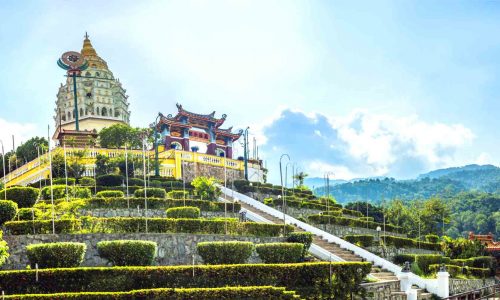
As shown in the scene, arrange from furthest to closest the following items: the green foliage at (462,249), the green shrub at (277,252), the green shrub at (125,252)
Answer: the green foliage at (462,249)
the green shrub at (277,252)
the green shrub at (125,252)

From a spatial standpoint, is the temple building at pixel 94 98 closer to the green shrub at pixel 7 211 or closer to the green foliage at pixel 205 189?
the green foliage at pixel 205 189

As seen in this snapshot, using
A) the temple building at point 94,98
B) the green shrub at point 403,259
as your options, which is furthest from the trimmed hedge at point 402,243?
the temple building at point 94,98

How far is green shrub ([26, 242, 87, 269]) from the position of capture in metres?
23.4

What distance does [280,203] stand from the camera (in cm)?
4325

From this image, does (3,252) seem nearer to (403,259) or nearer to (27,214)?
(27,214)

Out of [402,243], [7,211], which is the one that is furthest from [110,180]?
[402,243]

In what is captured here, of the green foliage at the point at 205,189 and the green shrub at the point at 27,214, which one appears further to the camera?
the green foliage at the point at 205,189

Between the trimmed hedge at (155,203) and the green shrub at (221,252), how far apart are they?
7808mm

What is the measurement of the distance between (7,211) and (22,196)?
3.43 m

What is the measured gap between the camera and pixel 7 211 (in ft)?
87.0

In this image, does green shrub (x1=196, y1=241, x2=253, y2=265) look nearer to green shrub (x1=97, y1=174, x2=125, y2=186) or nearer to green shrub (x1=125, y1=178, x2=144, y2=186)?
green shrub (x1=97, y1=174, x2=125, y2=186)

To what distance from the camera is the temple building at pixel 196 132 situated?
5812 centimetres

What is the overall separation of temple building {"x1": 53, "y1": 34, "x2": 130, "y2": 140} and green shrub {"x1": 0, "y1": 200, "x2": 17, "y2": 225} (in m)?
42.5

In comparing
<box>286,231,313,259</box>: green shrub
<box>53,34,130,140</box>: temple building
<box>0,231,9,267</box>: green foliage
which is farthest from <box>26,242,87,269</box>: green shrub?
<box>53,34,130,140</box>: temple building
